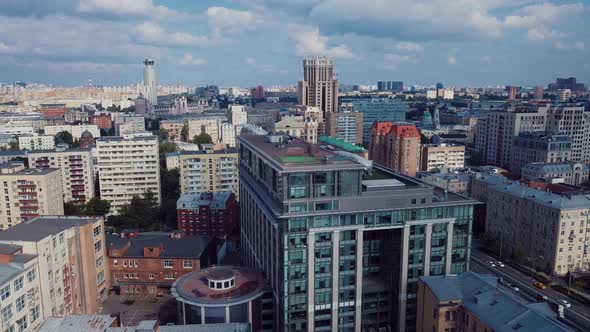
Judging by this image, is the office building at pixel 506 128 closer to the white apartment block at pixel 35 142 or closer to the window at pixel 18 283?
the window at pixel 18 283

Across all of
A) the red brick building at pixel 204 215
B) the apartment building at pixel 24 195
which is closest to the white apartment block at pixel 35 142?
the apartment building at pixel 24 195

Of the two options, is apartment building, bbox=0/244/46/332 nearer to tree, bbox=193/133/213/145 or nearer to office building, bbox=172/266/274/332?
office building, bbox=172/266/274/332

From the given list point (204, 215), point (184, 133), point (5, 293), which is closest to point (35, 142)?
point (184, 133)

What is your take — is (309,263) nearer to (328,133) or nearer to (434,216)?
(434,216)

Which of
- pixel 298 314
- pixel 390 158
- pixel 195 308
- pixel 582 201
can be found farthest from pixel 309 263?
pixel 390 158

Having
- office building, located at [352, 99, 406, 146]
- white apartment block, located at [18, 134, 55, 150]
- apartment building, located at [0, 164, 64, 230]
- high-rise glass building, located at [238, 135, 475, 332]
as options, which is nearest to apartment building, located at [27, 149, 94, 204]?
apartment building, located at [0, 164, 64, 230]
